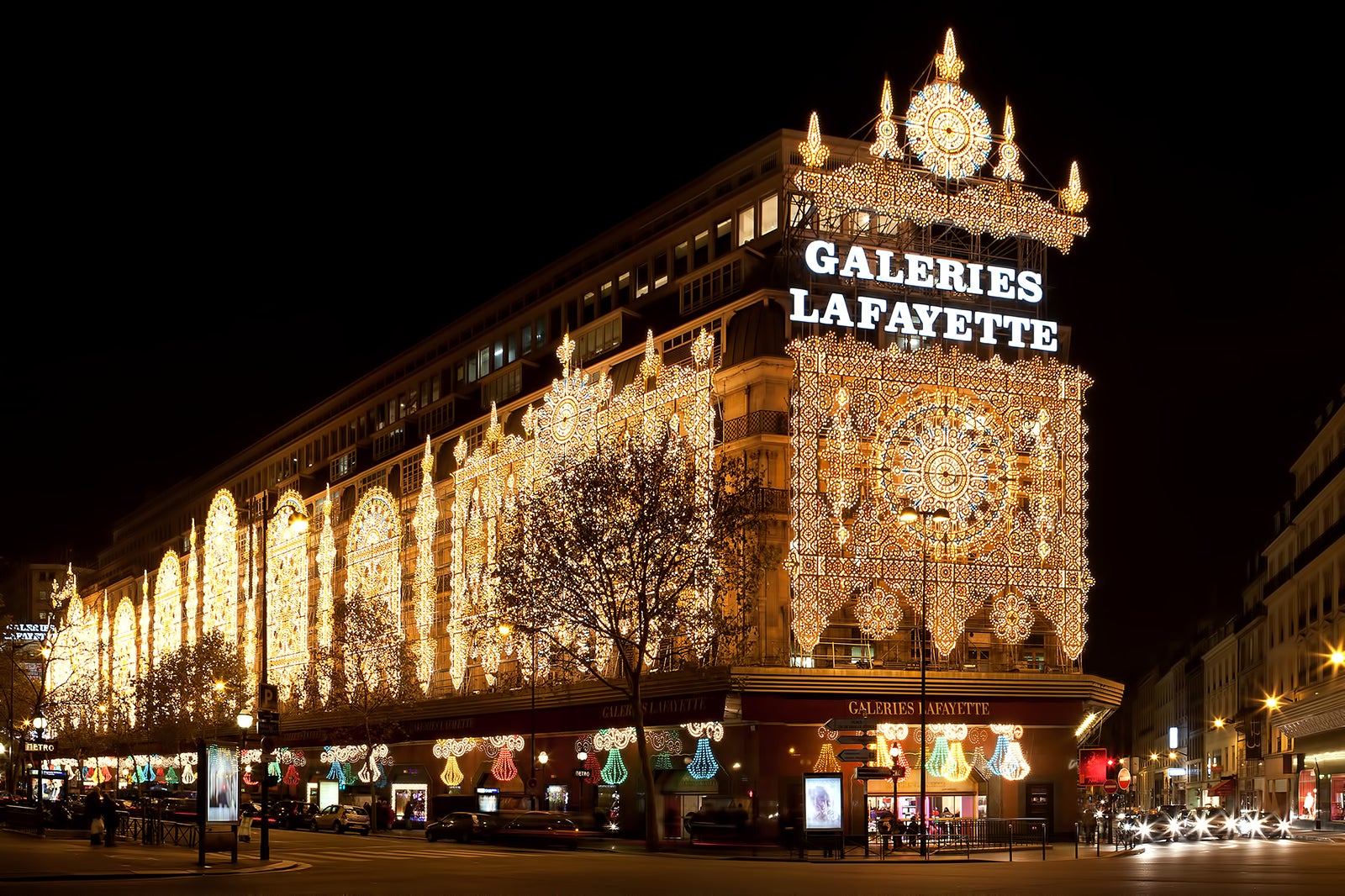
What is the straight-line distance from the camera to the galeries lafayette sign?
68.7 meters

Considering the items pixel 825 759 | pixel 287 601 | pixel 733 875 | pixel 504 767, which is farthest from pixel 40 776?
pixel 287 601

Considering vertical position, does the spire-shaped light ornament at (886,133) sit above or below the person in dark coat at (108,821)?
above

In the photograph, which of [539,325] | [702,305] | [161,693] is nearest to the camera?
[702,305]

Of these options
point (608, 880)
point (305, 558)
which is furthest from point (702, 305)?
point (305, 558)

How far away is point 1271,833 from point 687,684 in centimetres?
2920

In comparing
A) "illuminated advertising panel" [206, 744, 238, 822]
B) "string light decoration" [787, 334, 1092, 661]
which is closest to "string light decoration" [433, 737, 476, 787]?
"string light decoration" [787, 334, 1092, 661]

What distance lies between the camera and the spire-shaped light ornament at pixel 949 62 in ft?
234

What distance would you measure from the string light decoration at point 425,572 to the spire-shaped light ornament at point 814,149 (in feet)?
123

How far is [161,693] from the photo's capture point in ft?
369

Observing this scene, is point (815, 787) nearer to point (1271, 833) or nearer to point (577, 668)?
point (577, 668)

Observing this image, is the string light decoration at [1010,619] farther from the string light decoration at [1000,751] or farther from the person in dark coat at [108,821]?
the person in dark coat at [108,821]

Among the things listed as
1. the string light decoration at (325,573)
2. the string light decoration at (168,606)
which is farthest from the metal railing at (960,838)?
the string light decoration at (168,606)

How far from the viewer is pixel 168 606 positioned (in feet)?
493

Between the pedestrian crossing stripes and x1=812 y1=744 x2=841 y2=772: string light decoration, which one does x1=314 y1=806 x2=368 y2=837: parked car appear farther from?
x1=812 y1=744 x2=841 y2=772: string light decoration
